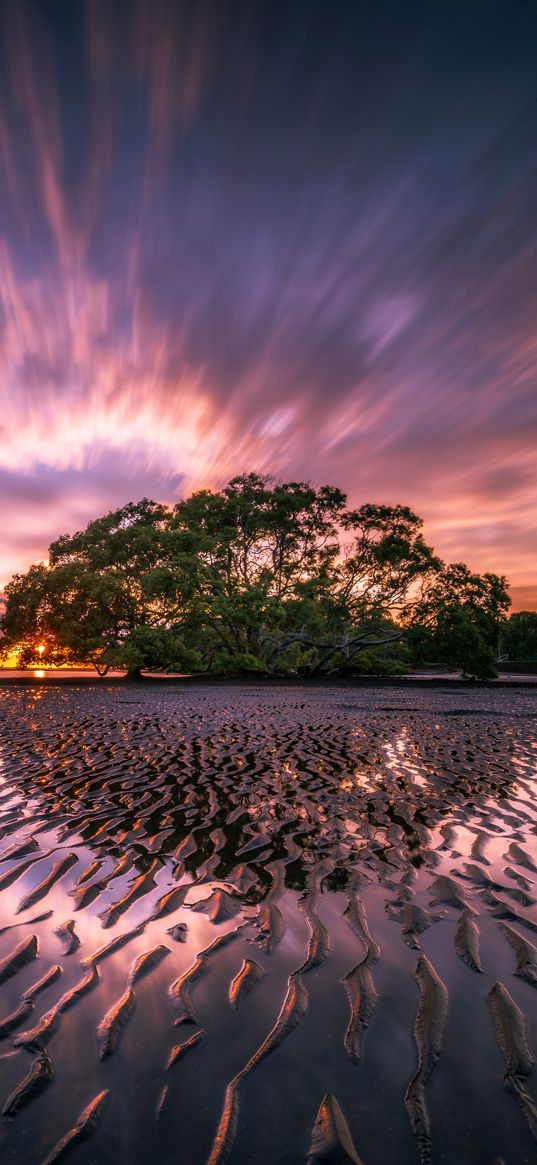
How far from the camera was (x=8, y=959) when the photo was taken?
345cm

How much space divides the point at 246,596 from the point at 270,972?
36.6m

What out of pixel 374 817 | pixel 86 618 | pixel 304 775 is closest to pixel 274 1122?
pixel 374 817

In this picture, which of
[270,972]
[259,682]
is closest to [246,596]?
[259,682]

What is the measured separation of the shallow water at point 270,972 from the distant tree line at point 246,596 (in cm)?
3160

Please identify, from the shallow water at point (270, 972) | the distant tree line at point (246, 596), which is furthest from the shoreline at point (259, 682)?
the shallow water at point (270, 972)

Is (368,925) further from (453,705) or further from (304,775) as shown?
(453,705)

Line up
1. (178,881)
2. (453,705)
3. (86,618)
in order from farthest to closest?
(86,618) → (453,705) → (178,881)

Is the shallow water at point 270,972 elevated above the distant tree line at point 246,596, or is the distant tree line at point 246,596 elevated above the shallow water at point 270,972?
the distant tree line at point 246,596

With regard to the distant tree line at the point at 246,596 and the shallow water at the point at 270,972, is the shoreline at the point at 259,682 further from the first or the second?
the shallow water at the point at 270,972

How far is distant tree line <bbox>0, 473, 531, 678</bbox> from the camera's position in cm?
3825

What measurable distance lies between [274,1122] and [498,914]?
271cm

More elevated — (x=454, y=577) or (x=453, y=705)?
(x=454, y=577)

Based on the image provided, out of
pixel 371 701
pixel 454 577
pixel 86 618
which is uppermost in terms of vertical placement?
pixel 454 577

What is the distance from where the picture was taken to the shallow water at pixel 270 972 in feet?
7.07
